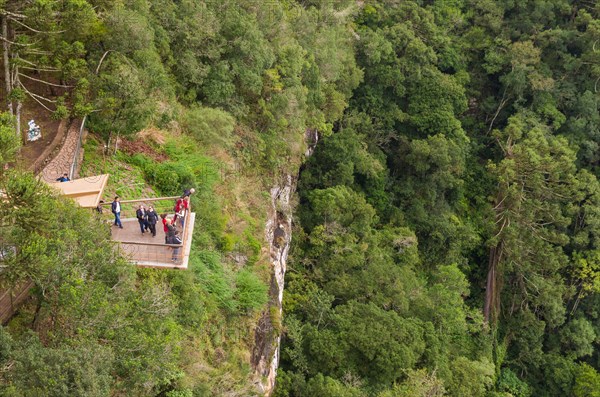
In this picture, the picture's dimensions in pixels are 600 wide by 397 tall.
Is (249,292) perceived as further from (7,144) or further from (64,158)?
(7,144)

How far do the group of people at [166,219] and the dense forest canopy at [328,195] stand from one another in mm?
1253

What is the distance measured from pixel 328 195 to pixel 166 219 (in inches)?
527


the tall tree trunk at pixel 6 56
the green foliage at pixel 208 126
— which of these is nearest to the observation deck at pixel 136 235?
the tall tree trunk at pixel 6 56

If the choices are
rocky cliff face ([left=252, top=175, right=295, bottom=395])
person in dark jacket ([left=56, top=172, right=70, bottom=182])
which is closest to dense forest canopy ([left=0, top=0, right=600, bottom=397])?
rocky cliff face ([left=252, top=175, right=295, bottom=395])

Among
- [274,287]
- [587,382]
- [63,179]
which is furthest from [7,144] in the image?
[587,382]

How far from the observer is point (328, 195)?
2764cm

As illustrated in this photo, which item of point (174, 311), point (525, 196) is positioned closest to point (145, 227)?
point (174, 311)

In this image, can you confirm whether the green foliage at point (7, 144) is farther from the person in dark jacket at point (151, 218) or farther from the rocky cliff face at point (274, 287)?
the rocky cliff face at point (274, 287)

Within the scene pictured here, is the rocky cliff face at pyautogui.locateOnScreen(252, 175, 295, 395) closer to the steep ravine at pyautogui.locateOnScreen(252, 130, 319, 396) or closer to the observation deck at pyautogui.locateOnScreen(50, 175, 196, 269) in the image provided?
the steep ravine at pyautogui.locateOnScreen(252, 130, 319, 396)

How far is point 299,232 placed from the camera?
27500 mm

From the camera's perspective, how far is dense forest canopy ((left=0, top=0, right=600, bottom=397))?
12.2 metres

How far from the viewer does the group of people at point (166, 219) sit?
Answer: 14.6 m

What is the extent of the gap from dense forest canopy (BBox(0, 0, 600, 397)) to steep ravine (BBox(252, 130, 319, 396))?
1.66ft

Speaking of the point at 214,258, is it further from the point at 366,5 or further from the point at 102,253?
the point at 366,5
